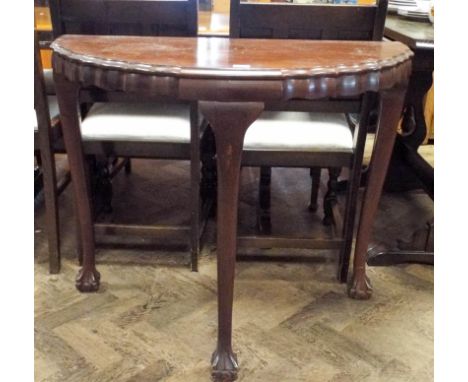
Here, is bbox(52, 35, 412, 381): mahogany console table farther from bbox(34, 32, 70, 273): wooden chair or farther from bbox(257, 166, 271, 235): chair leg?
bbox(257, 166, 271, 235): chair leg

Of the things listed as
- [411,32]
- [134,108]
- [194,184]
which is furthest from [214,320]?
[411,32]

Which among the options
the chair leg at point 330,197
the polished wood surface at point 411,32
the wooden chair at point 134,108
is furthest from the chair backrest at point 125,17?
the chair leg at point 330,197

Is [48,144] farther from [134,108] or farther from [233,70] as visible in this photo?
[233,70]

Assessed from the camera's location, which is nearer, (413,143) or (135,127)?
(135,127)

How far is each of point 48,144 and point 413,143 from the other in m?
1.48

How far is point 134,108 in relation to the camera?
1.51 meters

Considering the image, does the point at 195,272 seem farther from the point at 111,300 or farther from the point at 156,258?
the point at 111,300

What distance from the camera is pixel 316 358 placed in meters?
1.29

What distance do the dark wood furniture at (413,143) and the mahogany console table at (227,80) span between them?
37cm

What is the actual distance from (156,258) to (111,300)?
0.84ft

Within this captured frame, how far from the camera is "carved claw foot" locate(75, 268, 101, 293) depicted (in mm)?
1520

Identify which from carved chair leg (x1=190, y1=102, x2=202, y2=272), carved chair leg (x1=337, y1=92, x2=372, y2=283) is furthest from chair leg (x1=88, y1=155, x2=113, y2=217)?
carved chair leg (x1=337, y1=92, x2=372, y2=283)

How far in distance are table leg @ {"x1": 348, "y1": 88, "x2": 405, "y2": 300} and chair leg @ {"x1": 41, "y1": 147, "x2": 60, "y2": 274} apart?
920 mm

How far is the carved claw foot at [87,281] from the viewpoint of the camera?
4.99 ft
